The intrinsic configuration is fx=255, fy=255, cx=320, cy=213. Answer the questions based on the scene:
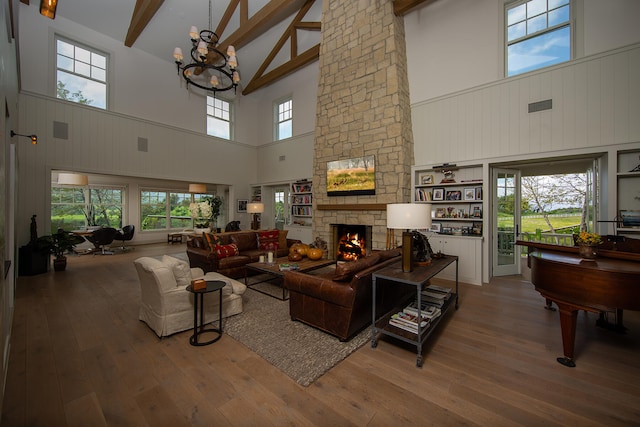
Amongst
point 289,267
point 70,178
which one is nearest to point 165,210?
point 70,178

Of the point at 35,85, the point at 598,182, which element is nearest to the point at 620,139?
the point at 598,182

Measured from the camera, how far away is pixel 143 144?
22.0 feet

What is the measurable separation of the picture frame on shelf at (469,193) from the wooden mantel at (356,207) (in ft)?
4.92

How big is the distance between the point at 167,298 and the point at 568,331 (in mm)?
3677

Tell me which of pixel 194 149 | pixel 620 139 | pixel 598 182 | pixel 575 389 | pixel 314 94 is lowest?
pixel 575 389

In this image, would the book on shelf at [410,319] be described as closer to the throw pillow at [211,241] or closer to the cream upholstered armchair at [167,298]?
the cream upholstered armchair at [167,298]

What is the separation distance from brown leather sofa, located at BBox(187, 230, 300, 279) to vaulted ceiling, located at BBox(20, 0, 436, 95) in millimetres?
4980

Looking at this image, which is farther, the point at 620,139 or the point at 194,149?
the point at 194,149

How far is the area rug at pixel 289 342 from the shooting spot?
6.96 ft

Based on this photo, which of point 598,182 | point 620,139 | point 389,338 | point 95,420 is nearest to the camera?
point 95,420

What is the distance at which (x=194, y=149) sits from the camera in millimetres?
7762

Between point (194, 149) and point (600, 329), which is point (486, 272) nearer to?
point (600, 329)

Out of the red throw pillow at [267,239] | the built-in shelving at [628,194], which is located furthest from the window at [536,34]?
the red throw pillow at [267,239]

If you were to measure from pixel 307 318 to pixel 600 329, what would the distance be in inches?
126
